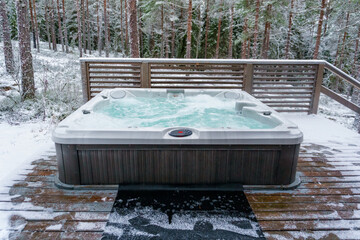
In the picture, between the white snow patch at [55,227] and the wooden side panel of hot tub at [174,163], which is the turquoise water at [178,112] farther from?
the white snow patch at [55,227]

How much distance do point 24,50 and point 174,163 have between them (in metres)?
3.99

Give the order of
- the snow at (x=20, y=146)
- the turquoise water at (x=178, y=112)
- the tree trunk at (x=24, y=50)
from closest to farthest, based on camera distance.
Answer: the snow at (x=20, y=146), the turquoise water at (x=178, y=112), the tree trunk at (x=24, y=50)

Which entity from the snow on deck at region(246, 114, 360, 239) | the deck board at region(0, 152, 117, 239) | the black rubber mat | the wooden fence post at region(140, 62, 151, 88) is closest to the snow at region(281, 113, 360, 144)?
the snow on deck at region(246, 114, 360, 239)

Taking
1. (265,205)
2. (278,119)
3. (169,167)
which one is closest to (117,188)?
(169,167)

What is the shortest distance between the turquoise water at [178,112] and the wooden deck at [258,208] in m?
0.79

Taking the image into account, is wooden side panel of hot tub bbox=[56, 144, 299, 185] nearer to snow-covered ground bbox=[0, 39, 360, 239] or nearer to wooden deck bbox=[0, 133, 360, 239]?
wooden deck bbox=[0, 133, 360, 239]

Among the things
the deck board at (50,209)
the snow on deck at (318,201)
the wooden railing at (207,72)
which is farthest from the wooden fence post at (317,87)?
the deck board at (50,209)

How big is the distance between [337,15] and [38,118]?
11.7 meters

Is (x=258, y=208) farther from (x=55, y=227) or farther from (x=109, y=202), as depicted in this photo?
(x=55, y=227)

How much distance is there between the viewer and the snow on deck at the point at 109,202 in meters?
1.41

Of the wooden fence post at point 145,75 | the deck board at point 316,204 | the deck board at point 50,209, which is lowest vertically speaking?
the deck board at point 50,209

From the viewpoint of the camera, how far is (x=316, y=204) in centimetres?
169

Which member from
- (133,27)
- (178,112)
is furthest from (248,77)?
(133,27)

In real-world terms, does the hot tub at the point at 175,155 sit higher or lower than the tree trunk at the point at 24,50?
lower
